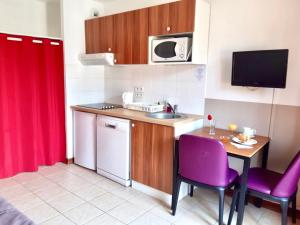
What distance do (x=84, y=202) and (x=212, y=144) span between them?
1471 millimetres

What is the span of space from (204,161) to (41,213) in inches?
63.0

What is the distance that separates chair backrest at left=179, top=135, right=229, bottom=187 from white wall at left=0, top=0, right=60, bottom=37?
9.21 feet

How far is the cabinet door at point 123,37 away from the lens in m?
2.89

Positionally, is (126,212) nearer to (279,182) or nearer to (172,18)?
(279,182)

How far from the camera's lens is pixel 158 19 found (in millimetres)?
2602

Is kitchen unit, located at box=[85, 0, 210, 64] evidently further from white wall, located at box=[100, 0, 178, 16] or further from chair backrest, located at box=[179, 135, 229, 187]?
chair backrest, located at box=[179, 135, 229, 187]

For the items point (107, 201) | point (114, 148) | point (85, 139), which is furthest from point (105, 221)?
point (85, 139)

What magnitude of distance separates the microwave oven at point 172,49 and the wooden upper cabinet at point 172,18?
0.09 metres

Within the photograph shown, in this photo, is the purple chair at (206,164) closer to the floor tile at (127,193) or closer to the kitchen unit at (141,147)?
the kitchen unit at (141,147)

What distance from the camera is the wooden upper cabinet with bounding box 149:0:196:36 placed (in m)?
2.38

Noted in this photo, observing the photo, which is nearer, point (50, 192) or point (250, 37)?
point (250, 37)

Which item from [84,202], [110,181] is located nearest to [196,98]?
[110,181]

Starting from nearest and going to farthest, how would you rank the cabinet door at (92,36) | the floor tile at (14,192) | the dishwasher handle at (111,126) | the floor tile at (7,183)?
1. the floor tile at (14,192)
2. the floor tile at (7,183)
3. the dishwasher handle at (111,126)
4. the cabinet door at (92,36)

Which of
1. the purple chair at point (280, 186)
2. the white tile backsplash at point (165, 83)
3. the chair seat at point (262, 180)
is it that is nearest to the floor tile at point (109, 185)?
the white tile backsplash at point (165, 83)
